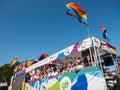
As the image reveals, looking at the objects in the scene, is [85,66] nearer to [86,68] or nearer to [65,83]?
[86,68]

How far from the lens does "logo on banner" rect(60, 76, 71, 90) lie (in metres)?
8.41

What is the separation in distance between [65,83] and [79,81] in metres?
1.03

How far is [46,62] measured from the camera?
10688mm

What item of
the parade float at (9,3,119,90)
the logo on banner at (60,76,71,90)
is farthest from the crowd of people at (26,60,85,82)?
the logo on banner at (60,76,71,90)

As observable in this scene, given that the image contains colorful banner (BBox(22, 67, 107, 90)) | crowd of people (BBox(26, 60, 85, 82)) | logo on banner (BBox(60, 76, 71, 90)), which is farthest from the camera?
crowd of people (BBox(26, 60, 85, 82))

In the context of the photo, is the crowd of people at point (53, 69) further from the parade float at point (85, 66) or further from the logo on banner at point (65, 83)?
the logo on banner at point (65, 83)

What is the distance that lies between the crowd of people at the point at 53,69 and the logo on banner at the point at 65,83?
0.46 metres

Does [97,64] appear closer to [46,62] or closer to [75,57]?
[75,57]

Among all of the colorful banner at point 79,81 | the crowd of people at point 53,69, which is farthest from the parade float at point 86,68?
the crowd of people at point 53,69

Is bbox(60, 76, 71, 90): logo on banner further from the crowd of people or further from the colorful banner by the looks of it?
the crowd of people

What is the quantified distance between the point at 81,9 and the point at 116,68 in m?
4.04

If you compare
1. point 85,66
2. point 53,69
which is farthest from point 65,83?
point 53,69

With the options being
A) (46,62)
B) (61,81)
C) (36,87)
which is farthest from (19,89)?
(61,81)

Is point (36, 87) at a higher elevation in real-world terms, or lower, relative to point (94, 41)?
lower
